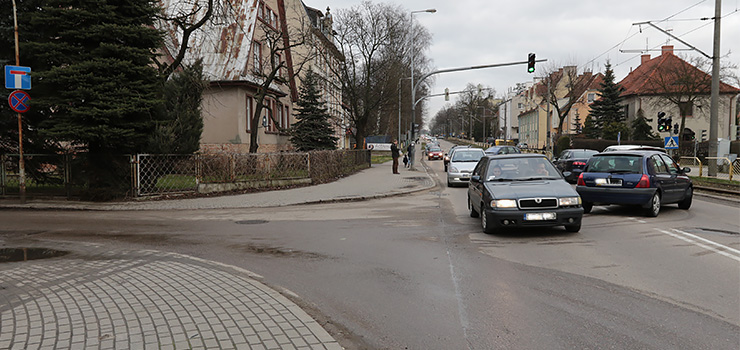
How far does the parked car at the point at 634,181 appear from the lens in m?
10.8

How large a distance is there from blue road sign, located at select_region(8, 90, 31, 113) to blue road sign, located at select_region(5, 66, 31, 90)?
11.6 inches

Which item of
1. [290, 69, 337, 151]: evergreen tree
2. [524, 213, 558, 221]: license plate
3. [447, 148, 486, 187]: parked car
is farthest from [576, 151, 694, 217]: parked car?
[290, 69, 337, 151]: evergreen tree

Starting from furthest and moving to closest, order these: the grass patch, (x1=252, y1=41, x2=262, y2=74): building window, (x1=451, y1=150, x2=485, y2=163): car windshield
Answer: (x1=252, y1=41, x2=262, y2=74): building window, (x1=451, y1=150, x2=485, y2=163): car windshield, the grass patch

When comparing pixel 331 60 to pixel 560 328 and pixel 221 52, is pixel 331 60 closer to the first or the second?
pixel 221 52

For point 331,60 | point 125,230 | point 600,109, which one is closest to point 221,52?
point 331,60

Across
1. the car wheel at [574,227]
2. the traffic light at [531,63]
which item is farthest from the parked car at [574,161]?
the car wheel at [574,227]

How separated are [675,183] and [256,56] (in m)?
22.3

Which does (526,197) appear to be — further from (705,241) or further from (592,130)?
(592,130)

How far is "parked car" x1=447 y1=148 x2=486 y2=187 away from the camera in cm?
2038

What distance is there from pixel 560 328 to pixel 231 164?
14308 mm

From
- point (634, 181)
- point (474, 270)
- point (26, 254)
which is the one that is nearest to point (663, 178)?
point (634, 181)

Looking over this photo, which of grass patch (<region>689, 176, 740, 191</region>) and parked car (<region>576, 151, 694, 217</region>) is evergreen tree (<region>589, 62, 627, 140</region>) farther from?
parked car (<region>576, 151, 694, 217</region>)

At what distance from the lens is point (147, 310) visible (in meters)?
4.71

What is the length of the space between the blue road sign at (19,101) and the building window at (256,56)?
1388cm
